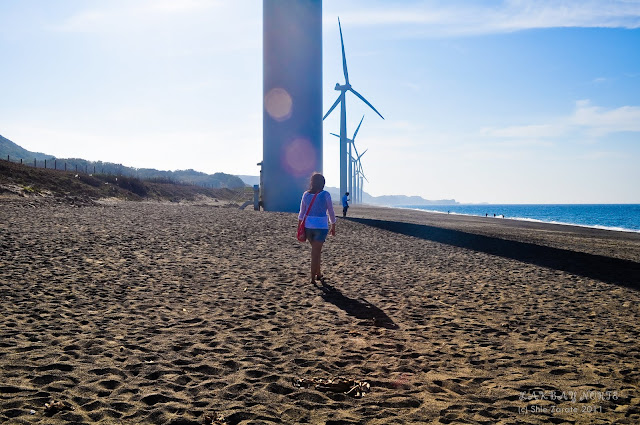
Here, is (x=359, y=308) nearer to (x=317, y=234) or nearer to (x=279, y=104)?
(x=317, y=234)

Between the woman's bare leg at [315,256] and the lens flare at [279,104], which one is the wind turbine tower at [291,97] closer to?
the lens flare at [279,104]

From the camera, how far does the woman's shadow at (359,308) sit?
23.5 feet

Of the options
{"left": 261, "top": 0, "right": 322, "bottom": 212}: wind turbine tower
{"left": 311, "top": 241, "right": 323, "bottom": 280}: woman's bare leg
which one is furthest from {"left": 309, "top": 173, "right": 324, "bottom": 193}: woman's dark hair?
{"left": 261, "top": 0, "right": 322, "bottom": 212}: wind turbine tower

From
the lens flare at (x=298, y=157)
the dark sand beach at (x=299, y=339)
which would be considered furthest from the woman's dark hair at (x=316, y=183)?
the lens flare at (x=298, y=157)

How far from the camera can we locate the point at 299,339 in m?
6.20

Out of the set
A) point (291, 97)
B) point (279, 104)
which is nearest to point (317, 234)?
point (291, 97)

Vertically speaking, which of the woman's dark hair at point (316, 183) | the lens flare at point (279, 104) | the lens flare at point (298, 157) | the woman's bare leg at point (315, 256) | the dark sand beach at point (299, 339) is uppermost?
the lens flare at point (279, 104)

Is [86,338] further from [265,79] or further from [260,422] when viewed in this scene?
[265,79]

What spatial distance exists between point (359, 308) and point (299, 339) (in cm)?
208

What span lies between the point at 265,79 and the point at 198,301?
28620mm

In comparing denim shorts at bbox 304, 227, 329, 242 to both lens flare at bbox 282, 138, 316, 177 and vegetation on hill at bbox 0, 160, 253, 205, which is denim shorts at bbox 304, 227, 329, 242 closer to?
lens flare at bbox 282, 138, 316, 177

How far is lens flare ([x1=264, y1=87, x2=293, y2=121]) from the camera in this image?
110 feet

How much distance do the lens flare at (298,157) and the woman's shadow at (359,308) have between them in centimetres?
2514

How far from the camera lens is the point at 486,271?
12.6 m
